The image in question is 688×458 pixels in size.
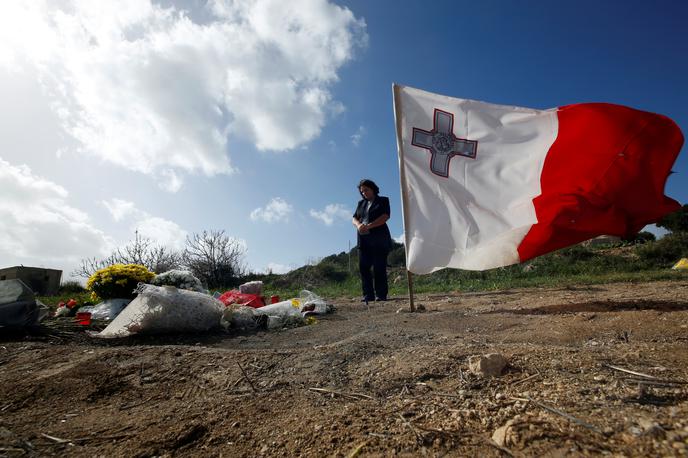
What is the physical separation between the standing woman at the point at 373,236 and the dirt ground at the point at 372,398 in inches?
107

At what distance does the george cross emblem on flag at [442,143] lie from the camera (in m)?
3.89

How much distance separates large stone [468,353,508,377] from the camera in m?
1.57

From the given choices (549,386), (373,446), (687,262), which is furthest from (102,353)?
(687,262)

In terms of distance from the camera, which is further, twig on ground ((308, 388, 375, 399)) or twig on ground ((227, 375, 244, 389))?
twig on ground ((227, 375, 244, 389))

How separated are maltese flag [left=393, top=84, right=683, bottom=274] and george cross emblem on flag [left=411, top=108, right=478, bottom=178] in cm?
1

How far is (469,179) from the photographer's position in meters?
3.83

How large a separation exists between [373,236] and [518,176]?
7.34 feet

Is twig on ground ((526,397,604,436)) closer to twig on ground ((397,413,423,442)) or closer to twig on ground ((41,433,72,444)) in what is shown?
twig on ground ((397,413,423,442))

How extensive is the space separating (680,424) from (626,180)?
3.10 metres

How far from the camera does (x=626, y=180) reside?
3.43 metres

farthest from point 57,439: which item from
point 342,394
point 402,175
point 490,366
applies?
point 402,175

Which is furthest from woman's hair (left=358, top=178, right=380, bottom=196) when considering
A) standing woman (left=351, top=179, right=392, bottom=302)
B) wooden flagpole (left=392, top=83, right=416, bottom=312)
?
wooden flagpole (left=392, top=83, right=416, bottom=312)

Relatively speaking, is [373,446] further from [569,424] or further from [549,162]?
[549,162]

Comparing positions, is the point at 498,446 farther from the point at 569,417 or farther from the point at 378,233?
the point at 378,233
